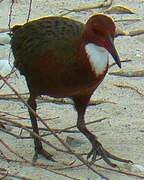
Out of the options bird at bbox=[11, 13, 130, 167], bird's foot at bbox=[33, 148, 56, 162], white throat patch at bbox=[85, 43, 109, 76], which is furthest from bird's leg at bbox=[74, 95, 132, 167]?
white throat patch at bbox=[85, 43, 109, 76]

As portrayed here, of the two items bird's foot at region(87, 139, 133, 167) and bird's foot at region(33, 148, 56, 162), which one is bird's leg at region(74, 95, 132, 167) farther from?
bird's foot at region(33, 148, 56, 162)

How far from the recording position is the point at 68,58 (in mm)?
3717

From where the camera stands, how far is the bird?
12.1ft

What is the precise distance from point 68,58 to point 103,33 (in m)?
0.20

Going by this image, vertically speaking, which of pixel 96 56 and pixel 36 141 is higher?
pixel 96 56

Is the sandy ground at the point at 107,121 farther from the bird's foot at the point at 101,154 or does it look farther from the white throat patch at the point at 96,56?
the white throat patch at the point at 96,56

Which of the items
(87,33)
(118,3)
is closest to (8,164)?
(87,33)

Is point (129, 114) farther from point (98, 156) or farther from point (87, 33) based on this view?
point (87, 33)

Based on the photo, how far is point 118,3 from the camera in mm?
6305

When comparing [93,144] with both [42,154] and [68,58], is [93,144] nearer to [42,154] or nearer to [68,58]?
[42,154]

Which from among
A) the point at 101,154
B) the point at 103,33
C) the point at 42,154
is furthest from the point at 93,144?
the point at 103,33

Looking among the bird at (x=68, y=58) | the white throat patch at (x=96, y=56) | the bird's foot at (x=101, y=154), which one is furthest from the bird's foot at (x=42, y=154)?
the white throat patch at (x=96, y=56)

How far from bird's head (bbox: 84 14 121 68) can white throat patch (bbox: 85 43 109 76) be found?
0.02 m

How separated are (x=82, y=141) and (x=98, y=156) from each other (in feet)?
0.89
